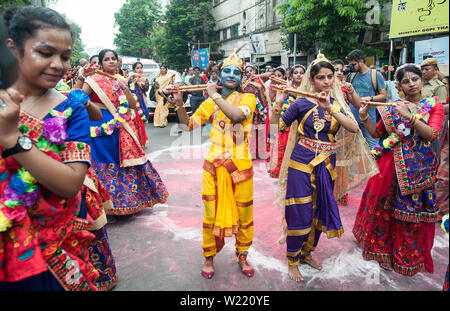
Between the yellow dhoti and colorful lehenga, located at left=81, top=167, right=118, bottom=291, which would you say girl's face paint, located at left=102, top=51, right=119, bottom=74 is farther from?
the yellow dhoti

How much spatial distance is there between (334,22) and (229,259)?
37.4 feet

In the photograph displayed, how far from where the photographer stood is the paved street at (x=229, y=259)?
2.70m

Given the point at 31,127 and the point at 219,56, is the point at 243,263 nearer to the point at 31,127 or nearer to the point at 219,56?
the point at 31,127

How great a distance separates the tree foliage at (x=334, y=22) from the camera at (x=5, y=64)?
11.8 meters

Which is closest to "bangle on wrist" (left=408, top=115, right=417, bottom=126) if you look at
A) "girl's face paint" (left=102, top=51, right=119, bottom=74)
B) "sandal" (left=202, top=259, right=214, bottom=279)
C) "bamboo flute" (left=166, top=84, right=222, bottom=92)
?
"bamboo flute" (left=166, top=84, right=222, bottom=92)

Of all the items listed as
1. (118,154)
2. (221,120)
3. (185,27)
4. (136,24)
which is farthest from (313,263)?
(136,24)

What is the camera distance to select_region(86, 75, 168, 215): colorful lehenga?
3.66m

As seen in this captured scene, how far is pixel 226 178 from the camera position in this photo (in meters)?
2.70

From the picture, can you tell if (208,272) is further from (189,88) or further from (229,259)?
(189,88)

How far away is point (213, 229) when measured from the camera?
271cm

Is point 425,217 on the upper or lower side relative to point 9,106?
lower

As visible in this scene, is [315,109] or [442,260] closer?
[315,109]

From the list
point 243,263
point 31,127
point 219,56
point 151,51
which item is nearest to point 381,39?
point 243,263
